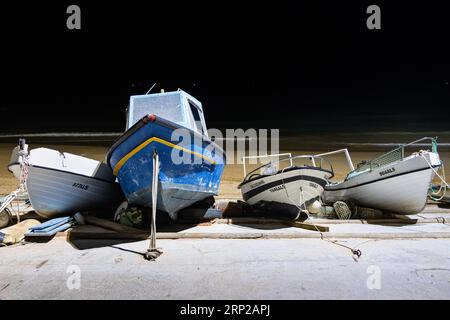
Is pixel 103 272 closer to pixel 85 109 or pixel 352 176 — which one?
pixel 352 176

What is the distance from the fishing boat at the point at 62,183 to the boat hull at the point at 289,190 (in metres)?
2.87

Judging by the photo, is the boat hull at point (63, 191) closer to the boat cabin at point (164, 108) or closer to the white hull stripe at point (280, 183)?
the boat cabin at point (164, 108)

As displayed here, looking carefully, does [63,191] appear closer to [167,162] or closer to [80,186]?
[80,186]

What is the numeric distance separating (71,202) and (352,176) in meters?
5.56

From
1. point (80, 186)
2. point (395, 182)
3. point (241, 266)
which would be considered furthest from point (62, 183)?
point (395, 182)

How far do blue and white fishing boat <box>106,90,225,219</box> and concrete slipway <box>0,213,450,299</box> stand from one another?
0.66 meters

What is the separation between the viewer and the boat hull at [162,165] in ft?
18.8

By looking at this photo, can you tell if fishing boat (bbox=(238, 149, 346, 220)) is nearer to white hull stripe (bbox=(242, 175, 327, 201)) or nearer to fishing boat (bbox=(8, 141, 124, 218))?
white hull stripe (bbox=(242, 175, 327, 201))

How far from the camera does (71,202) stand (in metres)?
7.10

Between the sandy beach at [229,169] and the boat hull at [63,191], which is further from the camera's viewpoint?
the sandy beach at [229,169]

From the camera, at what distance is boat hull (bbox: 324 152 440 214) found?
6664 millimetres

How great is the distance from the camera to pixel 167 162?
589 centimetres

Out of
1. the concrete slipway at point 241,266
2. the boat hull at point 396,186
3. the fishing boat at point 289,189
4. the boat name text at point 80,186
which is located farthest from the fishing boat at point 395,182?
the boat name text at point 80,186
